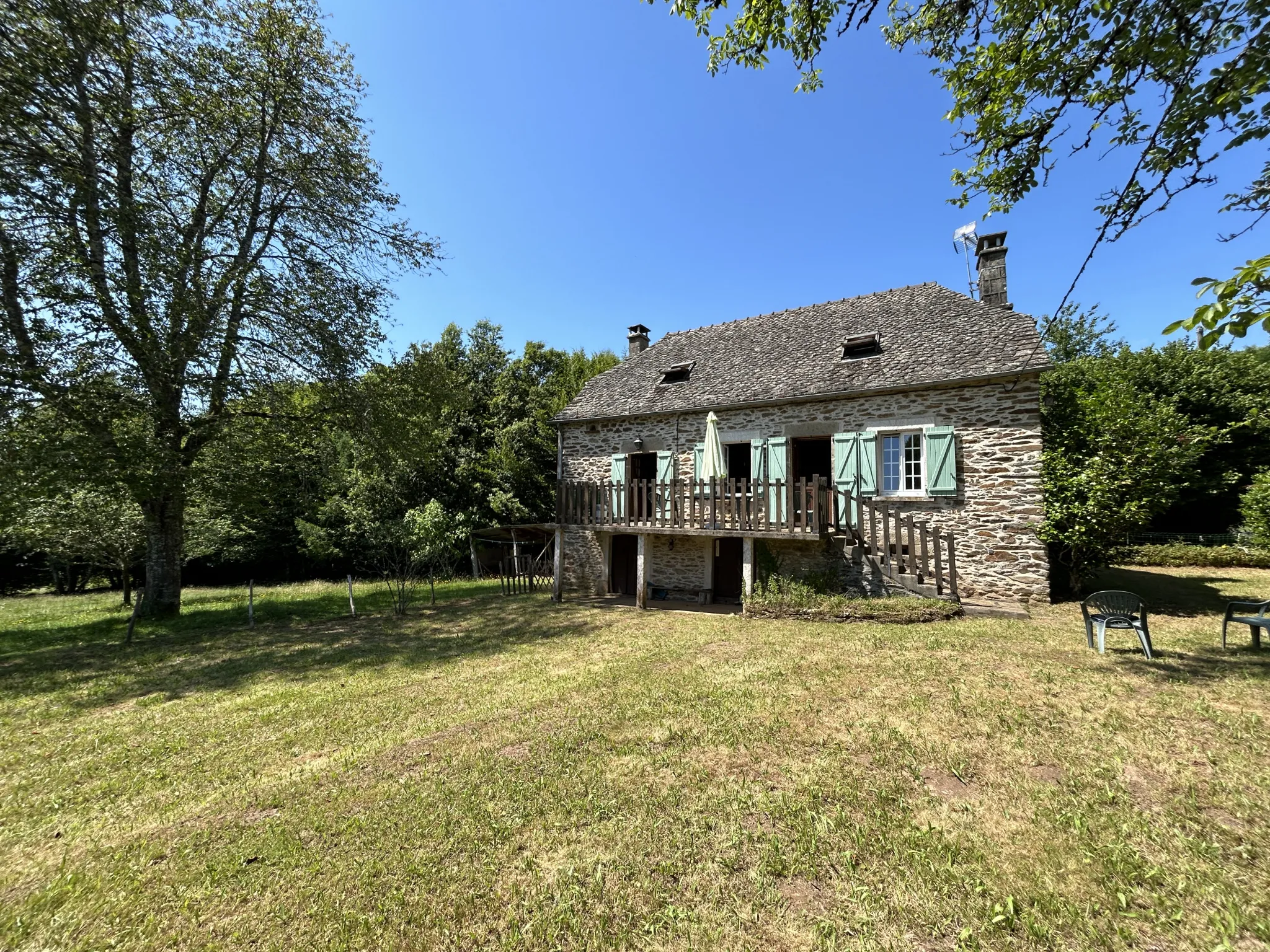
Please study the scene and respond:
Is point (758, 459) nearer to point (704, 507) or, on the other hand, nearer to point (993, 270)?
point (704, 507)

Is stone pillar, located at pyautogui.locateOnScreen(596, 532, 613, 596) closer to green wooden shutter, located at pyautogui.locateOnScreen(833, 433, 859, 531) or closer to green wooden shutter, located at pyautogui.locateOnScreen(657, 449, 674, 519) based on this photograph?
green wooden shutter, located at pyautogui.locateOnScreen(657, 449, 674, 519)

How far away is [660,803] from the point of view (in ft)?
10.3

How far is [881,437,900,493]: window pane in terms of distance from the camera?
9.84 m

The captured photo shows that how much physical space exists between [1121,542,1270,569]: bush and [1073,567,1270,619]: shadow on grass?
62 centimetres

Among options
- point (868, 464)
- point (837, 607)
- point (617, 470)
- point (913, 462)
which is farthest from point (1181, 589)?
point (617, 470)

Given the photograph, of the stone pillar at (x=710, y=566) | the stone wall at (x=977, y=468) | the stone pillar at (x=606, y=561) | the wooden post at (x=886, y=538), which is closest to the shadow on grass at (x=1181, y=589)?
the stone wall at (x=977, y=468)

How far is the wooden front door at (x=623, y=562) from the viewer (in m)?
13.2

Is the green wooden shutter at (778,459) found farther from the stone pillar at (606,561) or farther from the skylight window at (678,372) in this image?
the stone pillar at (606,561)

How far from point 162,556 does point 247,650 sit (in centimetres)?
428

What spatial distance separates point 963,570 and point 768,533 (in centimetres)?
384

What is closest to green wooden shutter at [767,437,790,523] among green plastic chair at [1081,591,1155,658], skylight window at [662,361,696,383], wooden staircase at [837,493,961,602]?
wooden staircase at [837,493,961,602]

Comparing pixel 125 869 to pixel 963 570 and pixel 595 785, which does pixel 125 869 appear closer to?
pixel 595 785

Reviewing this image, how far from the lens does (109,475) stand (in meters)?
8.06

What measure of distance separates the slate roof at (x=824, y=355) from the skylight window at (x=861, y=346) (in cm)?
14
